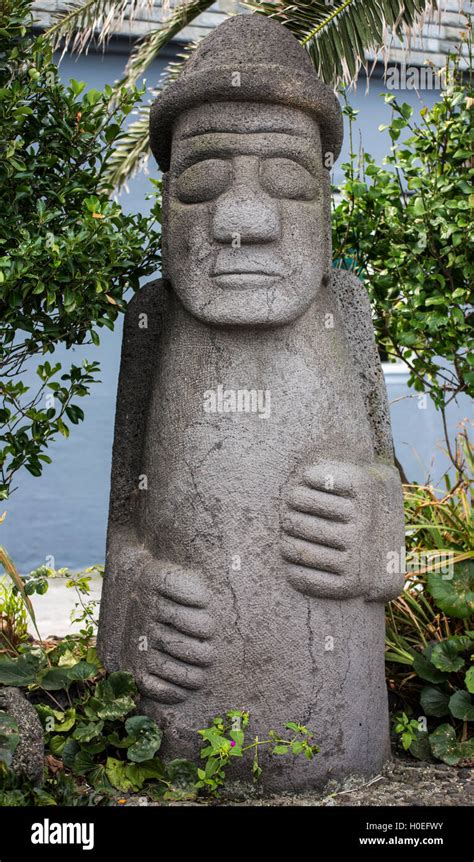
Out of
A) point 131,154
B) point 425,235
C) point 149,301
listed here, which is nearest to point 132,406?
point 149,301

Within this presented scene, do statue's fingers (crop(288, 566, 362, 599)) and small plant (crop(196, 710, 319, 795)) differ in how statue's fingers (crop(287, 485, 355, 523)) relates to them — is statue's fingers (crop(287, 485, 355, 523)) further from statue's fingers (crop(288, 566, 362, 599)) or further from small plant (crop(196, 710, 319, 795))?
small plant (crop(196, 710, 319, 795))

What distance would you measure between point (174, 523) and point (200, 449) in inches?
9.8

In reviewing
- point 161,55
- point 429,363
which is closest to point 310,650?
point 429,363

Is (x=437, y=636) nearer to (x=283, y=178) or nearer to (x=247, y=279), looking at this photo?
(x=247, y=279)

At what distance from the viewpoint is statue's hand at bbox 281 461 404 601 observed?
3041 millimetres

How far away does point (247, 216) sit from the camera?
3.03 meters

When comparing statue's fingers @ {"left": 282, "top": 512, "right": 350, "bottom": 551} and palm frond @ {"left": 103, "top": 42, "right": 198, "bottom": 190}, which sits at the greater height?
palm frond @ {"left": 103, "top": 42, "right": 198, "bottom": 190}

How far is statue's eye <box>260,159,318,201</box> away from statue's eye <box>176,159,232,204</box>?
114 millimetres

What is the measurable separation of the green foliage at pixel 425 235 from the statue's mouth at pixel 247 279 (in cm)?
154

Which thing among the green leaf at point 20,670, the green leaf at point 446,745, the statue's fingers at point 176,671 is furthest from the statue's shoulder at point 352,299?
the green leaf at point 20,670

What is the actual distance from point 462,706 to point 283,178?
1920 mm

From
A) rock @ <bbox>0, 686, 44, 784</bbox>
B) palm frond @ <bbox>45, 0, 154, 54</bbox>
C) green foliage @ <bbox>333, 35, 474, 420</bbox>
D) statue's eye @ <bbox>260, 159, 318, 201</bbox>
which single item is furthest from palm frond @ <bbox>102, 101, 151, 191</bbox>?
rock @ <bbox>0, 686, 44, 784</bbox>

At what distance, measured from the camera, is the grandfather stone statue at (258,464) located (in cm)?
304

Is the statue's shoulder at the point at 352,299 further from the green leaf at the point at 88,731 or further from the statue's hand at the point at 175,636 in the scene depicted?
the green leaf at the point at 88,731
